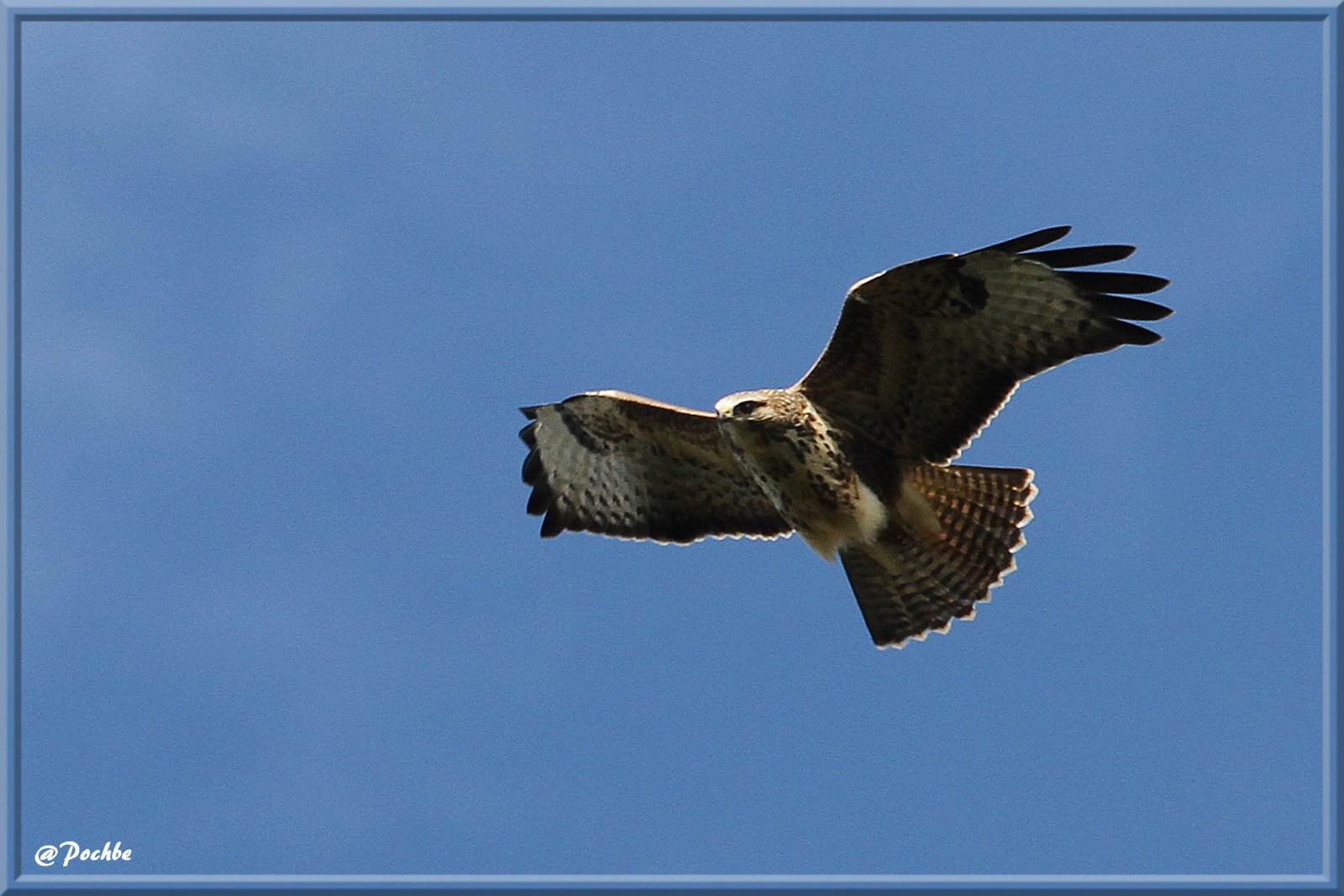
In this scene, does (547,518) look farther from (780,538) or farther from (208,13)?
(208,13)

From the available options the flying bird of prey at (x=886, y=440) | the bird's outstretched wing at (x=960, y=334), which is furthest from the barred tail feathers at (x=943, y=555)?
the bird's outstretched wing at (x=960, y=334)

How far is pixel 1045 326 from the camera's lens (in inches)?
356

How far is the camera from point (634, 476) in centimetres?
1025

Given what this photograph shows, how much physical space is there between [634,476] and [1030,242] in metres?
2.97

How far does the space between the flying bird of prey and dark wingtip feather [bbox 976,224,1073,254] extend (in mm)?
11

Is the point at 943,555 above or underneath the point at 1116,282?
underneath

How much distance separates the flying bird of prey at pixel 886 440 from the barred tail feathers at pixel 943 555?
10 mm

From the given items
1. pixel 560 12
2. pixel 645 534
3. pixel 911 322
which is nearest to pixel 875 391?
pixel 911 322

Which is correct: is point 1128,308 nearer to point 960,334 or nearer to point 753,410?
point 960,334

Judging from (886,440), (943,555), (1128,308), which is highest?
(1128,308)

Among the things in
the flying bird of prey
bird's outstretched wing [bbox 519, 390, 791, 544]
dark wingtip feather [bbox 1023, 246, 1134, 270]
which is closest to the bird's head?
the flying bird of prey

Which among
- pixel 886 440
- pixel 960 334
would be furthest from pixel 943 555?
pixel 960 334

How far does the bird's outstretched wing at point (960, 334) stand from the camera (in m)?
8.85

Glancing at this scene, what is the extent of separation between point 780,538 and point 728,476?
0.51 m
